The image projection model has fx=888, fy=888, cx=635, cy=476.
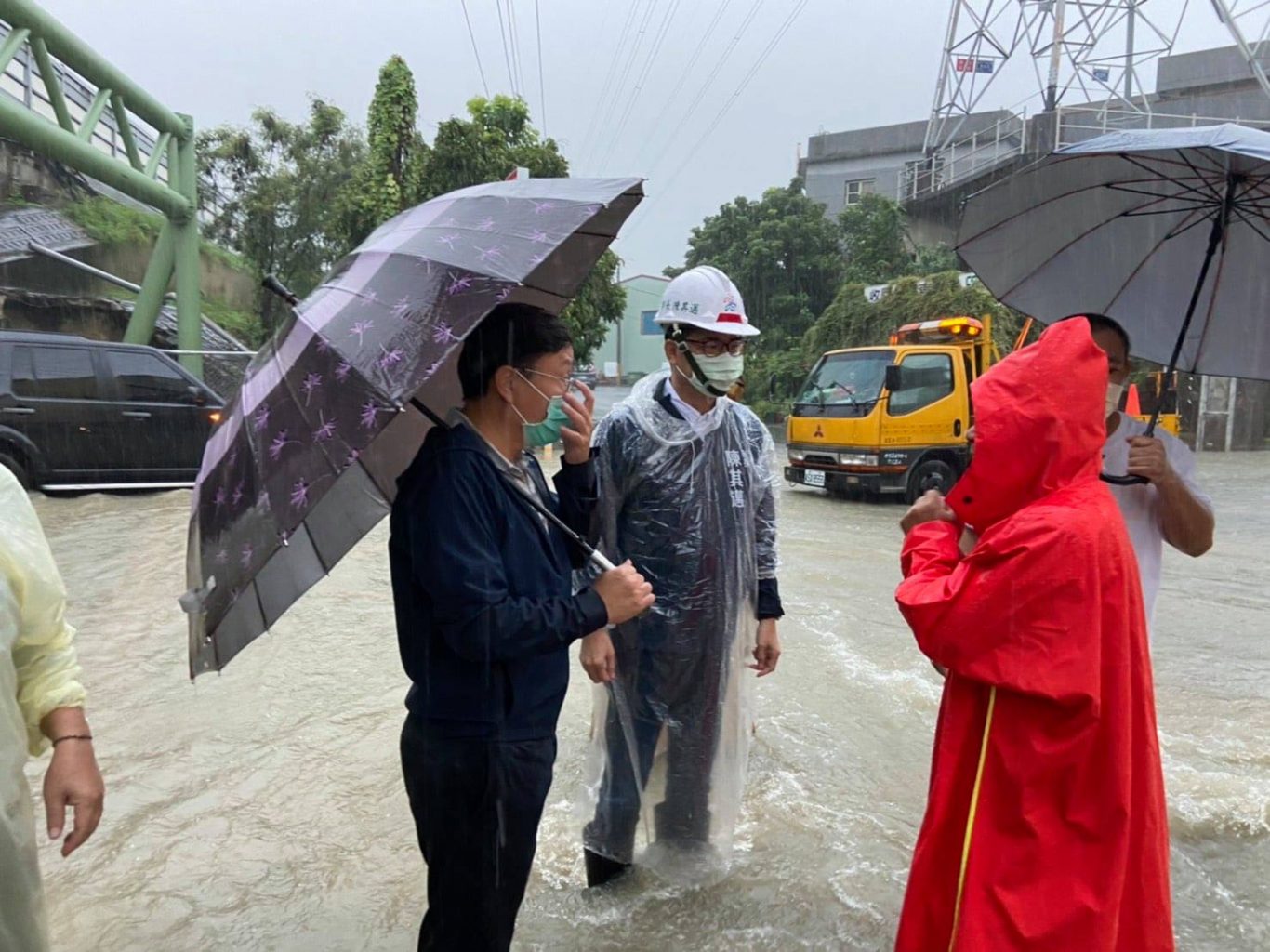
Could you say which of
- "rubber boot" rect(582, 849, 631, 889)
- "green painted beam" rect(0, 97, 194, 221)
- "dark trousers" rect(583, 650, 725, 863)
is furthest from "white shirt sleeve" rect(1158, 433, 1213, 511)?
"green painted beam" rect(0, 97, 194, 221)

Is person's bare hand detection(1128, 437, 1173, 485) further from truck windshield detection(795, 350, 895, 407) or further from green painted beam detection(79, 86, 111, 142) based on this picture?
green painted beam detection(79, 86, 111, 142)

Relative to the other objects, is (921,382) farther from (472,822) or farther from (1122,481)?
(472,822)

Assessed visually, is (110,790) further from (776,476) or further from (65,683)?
(776,476)

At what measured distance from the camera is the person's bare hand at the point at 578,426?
77.9 inches

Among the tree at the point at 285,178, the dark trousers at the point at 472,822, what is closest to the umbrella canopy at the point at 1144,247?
the dark trousers at the point at 472,822

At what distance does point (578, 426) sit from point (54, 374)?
8196mm

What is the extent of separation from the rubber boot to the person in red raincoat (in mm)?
1248

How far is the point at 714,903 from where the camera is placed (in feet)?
8.89

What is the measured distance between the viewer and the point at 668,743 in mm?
2570

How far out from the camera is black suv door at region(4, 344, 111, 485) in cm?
809

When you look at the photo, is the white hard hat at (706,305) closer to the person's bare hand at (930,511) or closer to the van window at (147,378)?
the person's bare hand at (930,511)

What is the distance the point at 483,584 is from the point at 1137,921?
4.28ft

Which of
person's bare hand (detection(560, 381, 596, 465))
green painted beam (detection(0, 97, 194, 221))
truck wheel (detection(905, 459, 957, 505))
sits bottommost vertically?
truck wheel (detection(905, 459, 957, 505))

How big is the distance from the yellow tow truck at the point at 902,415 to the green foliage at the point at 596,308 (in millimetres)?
3792
